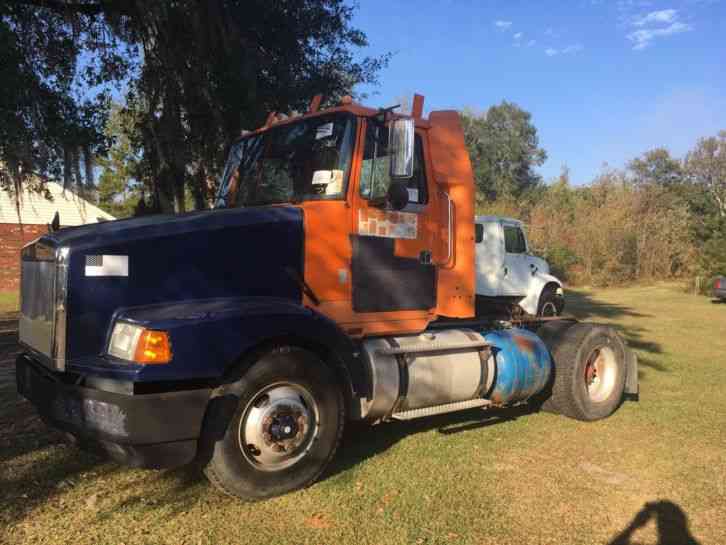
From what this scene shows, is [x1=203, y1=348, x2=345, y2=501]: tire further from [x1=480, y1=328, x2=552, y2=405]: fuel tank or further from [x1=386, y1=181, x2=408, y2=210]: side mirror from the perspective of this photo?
[x1=480, y1=328, x2=552, y2=405]: fuel tank

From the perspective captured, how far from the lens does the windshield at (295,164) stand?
475 centimetres

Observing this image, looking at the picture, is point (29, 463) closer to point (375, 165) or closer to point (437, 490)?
point (437, 490)

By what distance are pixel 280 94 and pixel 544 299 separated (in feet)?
24.1

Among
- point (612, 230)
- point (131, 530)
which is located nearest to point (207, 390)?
point (131, 530)

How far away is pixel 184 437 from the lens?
3.60 meters

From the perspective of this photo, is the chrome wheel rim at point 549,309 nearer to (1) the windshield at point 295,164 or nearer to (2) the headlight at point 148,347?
(1) the windshield at point 295,164

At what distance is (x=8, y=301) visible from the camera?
18688 mm

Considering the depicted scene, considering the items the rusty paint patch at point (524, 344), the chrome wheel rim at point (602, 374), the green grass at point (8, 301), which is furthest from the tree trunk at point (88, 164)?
the green grass at point (8, 301)

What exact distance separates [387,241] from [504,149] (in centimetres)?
5876

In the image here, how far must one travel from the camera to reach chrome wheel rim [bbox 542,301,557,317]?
13.8m

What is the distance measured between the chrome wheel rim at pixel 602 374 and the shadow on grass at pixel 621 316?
2.18m

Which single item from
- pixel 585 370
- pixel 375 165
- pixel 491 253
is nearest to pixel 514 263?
pixel 491 253

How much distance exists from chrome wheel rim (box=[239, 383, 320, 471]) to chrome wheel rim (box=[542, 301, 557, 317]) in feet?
34.4

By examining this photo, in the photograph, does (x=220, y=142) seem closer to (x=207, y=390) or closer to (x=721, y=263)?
(x=207, y=390)
